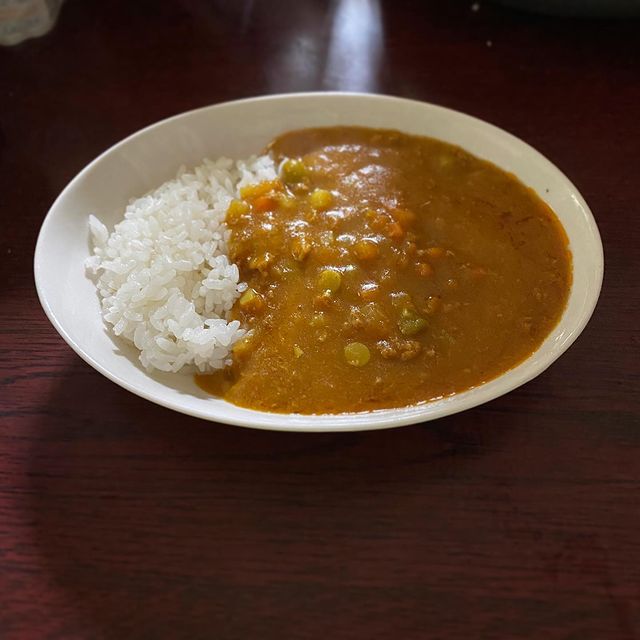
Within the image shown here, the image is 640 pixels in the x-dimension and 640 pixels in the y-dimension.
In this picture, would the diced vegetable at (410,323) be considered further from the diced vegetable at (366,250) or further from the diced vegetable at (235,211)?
the diced vegetable at (235,211)

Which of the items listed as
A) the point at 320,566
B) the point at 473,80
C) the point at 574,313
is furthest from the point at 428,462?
the point at 473,80

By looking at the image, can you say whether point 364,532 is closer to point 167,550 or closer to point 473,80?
point 167,550

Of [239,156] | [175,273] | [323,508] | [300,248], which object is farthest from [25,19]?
[323,508]

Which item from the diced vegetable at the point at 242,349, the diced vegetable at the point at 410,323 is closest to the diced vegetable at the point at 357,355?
the diced vegetable at the point at 410,323

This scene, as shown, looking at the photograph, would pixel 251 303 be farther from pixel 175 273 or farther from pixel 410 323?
pixel 410 323

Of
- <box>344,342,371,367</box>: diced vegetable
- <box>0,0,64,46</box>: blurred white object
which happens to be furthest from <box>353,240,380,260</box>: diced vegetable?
<box>0,0,64,46</box>: blurred white object
